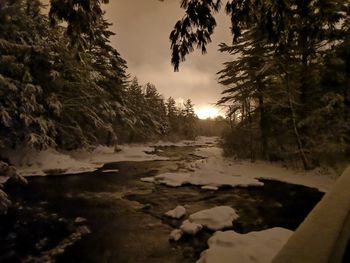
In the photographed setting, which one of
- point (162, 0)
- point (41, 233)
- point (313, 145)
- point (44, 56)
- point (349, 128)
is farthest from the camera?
point (44, 56)

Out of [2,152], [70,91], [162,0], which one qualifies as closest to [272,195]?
[162,0]

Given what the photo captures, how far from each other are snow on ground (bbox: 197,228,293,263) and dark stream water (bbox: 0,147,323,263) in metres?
0.43

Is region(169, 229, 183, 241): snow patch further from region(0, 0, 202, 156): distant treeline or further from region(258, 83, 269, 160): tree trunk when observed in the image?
region(258, 83, 269, 160): tree trunk

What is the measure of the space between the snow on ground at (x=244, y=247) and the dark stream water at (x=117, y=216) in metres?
0.43

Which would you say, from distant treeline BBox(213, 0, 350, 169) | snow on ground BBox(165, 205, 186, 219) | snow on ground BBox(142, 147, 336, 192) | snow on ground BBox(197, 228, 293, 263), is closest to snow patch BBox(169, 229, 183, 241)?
snow on ground BBox(197, 228, 293, 263)

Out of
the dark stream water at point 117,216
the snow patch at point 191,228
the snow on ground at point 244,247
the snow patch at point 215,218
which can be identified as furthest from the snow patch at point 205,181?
the snow on ground at point 244,247

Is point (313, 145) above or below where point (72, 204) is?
above

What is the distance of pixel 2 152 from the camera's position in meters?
18.4

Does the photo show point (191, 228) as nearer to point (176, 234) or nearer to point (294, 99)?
point (176, 234)

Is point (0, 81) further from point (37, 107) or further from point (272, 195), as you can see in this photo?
point (272, 195)

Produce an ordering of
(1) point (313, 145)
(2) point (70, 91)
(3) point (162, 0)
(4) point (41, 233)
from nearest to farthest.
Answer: (3) point (162, 0) < (4) point (41, 233) < (1) point (313, 145) < (2) point (70, 91)

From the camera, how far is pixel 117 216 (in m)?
9.29

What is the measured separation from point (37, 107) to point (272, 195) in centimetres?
1460

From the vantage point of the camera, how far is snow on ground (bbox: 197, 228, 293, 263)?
5.62 m
